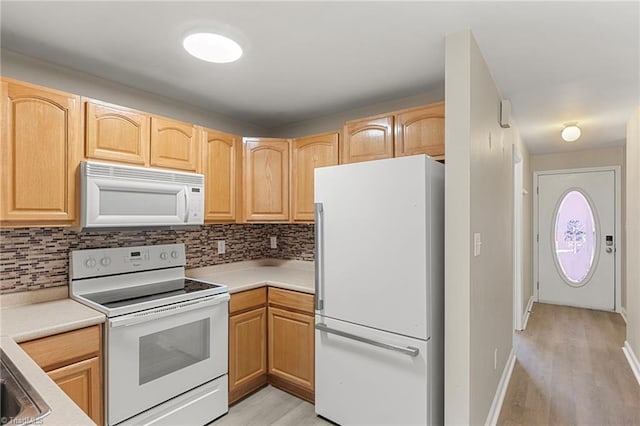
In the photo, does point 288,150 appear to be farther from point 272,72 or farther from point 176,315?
point 176,315

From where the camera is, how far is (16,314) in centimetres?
179

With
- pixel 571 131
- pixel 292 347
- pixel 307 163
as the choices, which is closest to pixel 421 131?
pixel 307 163

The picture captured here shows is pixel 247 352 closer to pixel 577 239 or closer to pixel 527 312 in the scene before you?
pixel 527 312

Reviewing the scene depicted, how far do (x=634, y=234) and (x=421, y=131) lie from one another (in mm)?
2411

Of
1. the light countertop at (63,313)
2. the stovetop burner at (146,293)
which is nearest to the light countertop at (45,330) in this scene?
the light countertop at (63,313)

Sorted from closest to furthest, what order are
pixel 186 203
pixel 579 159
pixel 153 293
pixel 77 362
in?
pixel 77 362
pixel 153 293
pixel 186 203
pixel 579 159

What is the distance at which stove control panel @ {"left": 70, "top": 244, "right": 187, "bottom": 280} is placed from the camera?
215cm

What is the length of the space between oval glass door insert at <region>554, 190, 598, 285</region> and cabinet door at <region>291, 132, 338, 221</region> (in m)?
4.18

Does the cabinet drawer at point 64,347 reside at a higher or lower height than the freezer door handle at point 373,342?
higher

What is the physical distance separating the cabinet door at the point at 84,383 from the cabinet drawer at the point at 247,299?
0.88 m

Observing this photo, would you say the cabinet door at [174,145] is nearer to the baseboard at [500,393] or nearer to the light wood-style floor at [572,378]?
the baseboard at [500,393]

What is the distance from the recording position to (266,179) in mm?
3053

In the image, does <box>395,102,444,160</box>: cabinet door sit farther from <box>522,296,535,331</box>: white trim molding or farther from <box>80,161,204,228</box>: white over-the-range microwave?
<box>522,296,535,331</box>: white trim molding

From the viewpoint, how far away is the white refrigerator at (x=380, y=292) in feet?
5.95
